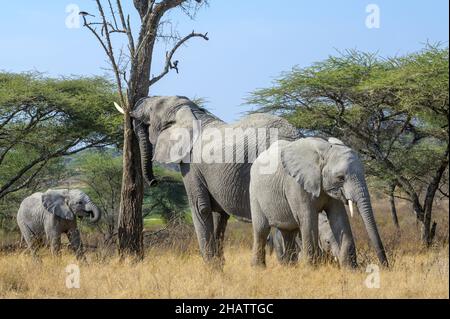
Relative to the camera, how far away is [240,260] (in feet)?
39.5

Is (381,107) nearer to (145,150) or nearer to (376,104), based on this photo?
(376,104)

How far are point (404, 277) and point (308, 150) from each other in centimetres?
176

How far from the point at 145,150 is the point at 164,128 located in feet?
1.67

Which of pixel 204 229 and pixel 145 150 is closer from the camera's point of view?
pixel 204 229

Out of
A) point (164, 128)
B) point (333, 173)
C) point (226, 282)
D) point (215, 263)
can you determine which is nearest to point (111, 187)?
point (164, 128)

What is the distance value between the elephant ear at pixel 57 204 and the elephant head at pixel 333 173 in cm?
695

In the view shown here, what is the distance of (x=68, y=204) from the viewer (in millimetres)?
15586

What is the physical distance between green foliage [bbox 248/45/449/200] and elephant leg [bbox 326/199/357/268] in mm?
7534

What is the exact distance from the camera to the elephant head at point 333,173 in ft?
29.4

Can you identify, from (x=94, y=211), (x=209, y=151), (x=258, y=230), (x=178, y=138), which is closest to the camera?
(x=258, y=230)

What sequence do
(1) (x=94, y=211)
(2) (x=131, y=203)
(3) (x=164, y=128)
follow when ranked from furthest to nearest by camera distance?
(1) (x=94, y=211), (2) (x=131, y=203), (3) (x=164, y=128)

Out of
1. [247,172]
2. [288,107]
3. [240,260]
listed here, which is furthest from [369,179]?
[247,172]

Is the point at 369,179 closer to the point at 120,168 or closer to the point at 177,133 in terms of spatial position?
the point at 120,168

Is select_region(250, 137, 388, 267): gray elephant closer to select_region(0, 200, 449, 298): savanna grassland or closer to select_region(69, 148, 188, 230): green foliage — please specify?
select_region(0, 200, 449, 298): savanna grassland
